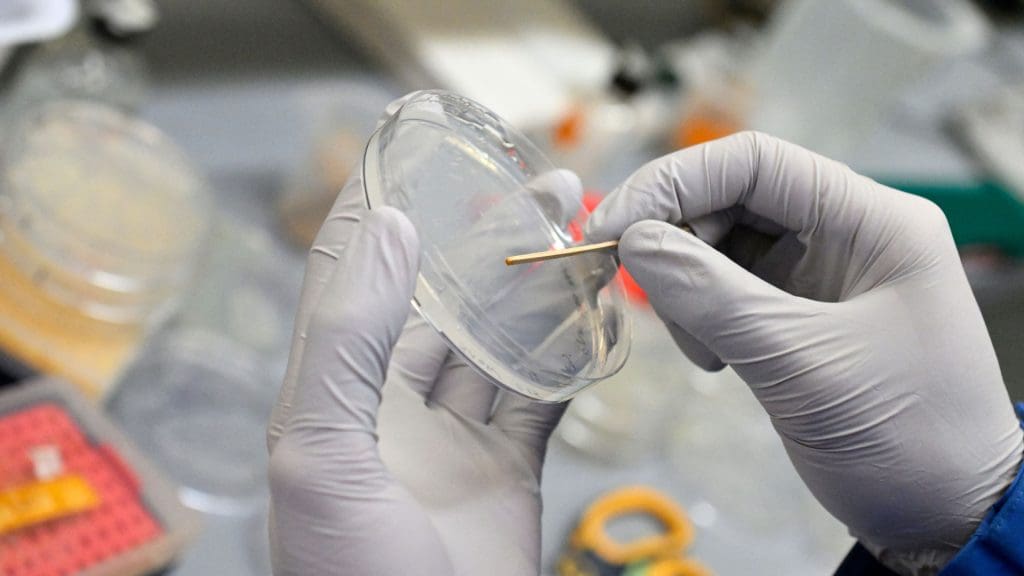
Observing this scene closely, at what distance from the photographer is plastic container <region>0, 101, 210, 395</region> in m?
1.09

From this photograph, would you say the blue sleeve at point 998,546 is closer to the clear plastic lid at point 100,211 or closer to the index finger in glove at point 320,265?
the index finger in glove at point 320,265

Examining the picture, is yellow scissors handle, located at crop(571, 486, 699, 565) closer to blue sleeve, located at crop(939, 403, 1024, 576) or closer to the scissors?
the scissors

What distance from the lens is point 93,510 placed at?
0.99 m

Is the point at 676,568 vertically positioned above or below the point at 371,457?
below

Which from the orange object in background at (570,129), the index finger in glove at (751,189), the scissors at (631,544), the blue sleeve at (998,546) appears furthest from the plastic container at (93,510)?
the orange object in background at (570,129)

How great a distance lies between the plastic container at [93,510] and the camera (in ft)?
3.08

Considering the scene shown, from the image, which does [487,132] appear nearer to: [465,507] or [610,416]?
[465,507]

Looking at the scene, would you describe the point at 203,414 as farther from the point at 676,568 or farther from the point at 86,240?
the point at 676,568

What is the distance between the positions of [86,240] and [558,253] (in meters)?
0.62

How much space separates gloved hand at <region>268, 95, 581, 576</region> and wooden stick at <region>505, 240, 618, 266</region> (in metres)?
0.04

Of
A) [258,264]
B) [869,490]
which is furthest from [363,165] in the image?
[258,264]

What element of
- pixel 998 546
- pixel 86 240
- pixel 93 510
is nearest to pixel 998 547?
pixel 998 546

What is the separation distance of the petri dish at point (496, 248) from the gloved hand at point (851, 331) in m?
0.05

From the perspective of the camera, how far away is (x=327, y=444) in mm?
667
